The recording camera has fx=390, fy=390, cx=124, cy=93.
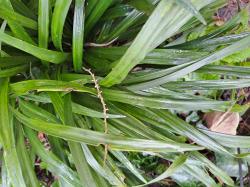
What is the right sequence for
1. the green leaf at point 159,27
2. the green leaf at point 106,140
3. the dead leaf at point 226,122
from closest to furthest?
the green leaf at point 159,27 → the green leaf at point 106,140 → the dead leaf at point 226,122

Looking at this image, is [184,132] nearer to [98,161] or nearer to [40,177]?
[98,161]

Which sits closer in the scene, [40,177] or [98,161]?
[98,161]

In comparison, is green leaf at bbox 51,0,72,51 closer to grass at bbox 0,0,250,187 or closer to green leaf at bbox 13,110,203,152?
grass at bbox 0,0,250,187

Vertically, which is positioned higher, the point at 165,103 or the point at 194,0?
the point at 194,0

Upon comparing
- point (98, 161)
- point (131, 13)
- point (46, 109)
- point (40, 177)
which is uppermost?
point (131, 13)

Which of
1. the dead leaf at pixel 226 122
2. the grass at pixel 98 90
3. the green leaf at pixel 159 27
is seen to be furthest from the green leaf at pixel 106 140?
the dead leaf at pixel 226 122

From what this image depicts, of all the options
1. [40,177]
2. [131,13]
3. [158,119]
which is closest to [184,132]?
[158,119]

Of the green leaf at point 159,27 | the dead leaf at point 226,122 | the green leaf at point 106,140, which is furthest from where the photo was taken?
the dead leaf at point 226,122

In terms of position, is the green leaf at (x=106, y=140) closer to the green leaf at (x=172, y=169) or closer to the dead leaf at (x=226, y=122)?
the green leaf at (x=172, y=169)

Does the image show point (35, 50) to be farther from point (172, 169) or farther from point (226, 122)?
point (226, 122)

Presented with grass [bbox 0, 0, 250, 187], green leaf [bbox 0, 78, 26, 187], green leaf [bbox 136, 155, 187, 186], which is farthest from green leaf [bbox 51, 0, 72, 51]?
green leaf [bbox 136, 155, 187, 186]
